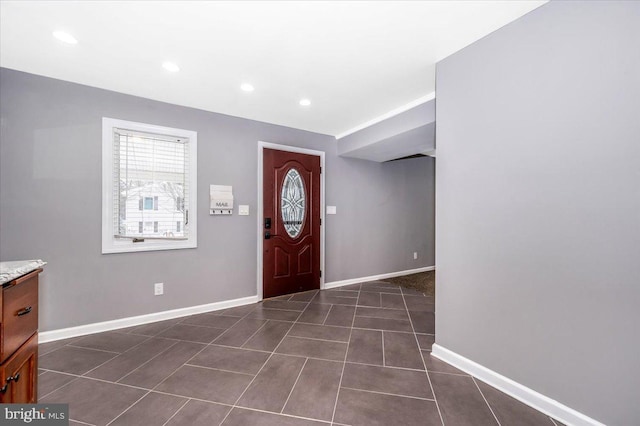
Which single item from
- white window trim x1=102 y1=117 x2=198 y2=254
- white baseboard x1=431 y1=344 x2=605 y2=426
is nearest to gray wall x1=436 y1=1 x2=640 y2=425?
white baseboard x1=431 y1=344 x2=605 y2=426

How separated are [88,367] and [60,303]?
87 cm

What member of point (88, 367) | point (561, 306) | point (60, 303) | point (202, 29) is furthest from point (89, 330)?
point (561, 306)

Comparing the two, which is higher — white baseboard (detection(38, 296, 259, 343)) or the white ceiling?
the white ceiling

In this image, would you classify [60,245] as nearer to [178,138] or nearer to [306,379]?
[178,138]

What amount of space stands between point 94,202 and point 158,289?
1.09 metres

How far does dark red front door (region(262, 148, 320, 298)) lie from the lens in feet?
11.3

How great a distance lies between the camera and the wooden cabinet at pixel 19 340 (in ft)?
3.16

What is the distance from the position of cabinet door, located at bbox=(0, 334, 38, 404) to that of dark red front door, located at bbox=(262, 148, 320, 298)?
89.9 inches

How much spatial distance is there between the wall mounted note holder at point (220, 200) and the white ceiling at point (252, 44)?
1.02 m

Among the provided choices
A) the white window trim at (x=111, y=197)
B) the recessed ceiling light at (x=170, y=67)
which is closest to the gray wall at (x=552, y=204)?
the recessed ceiling light at (x=170, y=67)

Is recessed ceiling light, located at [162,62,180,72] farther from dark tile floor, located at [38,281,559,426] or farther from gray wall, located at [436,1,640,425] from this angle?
dark tile floor, located at [38,281,559,426]

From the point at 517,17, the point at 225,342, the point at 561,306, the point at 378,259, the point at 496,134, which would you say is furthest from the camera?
the point at 378,259

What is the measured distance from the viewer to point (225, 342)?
90.1 inches

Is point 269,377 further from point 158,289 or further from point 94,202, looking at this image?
point 94,202
